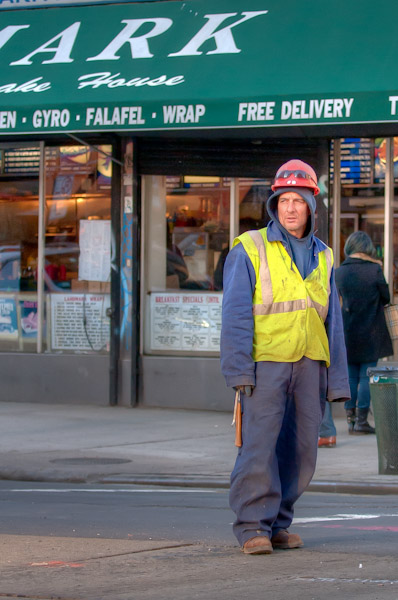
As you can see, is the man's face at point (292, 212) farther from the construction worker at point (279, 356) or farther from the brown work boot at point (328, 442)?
the brown work boot at point (328, 442)

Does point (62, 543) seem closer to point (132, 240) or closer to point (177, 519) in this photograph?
point (177, 519)

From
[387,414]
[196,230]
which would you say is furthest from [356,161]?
[387,414]

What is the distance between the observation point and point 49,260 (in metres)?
14.4

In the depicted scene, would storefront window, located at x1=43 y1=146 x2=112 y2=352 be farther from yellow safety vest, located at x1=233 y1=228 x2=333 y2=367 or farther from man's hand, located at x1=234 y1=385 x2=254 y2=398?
man's hand, located at x1=234 y1=385 x2=254 y2=398

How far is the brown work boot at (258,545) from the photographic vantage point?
548 cm

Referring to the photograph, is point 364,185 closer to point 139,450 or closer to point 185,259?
point 185,259

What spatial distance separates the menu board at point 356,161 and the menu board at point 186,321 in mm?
2222

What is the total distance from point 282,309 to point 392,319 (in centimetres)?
614

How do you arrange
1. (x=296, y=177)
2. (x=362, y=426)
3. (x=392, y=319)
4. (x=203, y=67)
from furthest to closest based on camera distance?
1. (x=203, y=67)
2. (x=362, y=426)
3. (x=392, y=319)
4. (x=296, y=177)

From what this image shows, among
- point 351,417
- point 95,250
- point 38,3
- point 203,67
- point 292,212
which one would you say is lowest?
point 351,417

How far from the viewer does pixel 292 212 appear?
5676mm

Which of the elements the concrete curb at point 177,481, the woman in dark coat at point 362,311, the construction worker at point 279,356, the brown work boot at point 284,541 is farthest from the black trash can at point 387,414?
the brown work boot at point 284,541

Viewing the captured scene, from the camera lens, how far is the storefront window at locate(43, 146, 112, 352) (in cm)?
1416

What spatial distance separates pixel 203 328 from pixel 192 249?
1.02m
